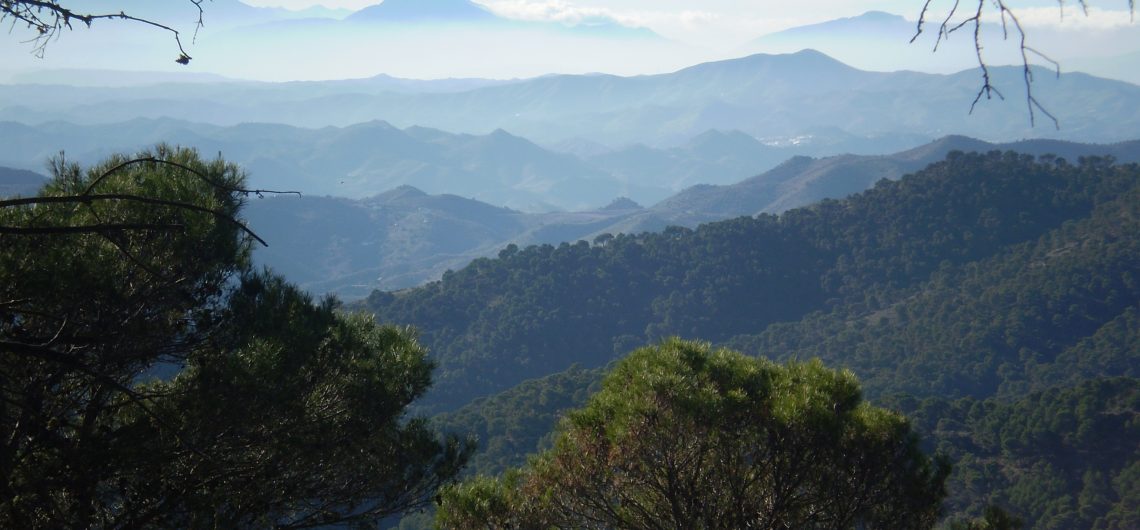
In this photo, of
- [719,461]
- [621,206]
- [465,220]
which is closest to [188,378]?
[719,461]

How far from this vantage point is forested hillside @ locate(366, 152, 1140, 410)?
1452 inches

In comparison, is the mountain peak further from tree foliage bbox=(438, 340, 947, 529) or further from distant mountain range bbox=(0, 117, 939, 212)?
tree foliage bbox=(438, 340, 947, 529)

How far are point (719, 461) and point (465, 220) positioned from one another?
116 m

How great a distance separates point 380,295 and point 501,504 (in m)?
41.9

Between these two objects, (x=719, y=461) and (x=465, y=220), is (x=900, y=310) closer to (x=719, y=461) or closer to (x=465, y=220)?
(x=719, y=461)

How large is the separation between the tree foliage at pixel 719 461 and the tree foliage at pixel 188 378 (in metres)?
0.72

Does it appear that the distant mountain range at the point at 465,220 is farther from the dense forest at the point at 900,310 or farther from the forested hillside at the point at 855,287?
the dense forest at the point at 900,310

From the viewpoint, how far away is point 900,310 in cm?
4288

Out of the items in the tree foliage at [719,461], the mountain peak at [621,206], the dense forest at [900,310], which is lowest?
the mountain peak at [621,206]

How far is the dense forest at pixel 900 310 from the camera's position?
23.2 metres

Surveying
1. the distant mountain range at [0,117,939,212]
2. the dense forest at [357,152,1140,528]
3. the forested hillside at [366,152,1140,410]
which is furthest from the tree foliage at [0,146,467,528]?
the distant mountain range at [0,117,939,212]

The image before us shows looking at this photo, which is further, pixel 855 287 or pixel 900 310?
pixel 855 287

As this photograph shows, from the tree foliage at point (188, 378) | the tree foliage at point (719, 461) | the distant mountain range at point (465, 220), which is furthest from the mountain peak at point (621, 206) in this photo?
the tree foliage at point (719, 461)

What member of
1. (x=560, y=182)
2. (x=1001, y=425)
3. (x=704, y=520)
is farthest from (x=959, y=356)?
(x=560, y=182)
